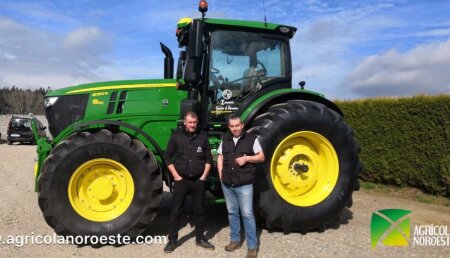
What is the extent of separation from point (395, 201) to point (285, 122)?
13.5 feet

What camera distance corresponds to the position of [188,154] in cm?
480

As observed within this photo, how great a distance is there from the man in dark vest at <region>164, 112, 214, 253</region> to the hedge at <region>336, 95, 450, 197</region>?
5.50 metres

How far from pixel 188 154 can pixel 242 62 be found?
1.72m

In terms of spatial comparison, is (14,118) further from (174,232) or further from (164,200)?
(174,232)

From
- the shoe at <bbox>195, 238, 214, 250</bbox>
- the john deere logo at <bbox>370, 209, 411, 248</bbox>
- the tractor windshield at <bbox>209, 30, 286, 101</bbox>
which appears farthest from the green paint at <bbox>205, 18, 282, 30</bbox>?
the john deere logo at <bbox>370, 209, 411, 248</bbox>

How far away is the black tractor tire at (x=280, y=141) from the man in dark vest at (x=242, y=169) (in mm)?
561

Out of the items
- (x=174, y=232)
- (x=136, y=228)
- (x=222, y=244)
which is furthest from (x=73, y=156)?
A: (x=222, y=244)

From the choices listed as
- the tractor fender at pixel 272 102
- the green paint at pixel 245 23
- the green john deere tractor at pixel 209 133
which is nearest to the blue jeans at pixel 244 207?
the green john deere tractor at pixel 209 133

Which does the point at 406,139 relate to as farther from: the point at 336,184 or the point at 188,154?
the point at 188,154

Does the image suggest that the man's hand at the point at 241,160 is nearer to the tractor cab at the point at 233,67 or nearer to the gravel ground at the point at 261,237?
the gravel ground at the point at 261,237

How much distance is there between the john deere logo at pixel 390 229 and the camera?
5266 millimetres

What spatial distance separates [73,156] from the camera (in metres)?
4.88

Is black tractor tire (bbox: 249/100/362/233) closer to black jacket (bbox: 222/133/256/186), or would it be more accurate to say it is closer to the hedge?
black jacket (bbox: 222/133/256/186)

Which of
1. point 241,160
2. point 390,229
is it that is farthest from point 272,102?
point 390,229
